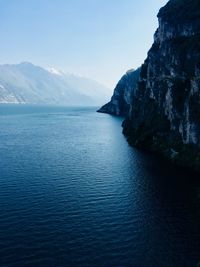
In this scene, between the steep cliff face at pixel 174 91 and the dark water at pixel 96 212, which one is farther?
the steep cliff face at pixel 174 91

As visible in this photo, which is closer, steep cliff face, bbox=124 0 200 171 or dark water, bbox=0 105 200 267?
dark water, bbox=0 105 200 267

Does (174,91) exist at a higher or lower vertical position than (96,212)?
higher

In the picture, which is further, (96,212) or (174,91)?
(174,91)

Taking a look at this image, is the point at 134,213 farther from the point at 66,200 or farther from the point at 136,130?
the point at 136,130

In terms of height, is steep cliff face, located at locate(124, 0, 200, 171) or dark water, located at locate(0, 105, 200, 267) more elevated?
steep cliff face, located at locate(124, 0, 200, 171)
